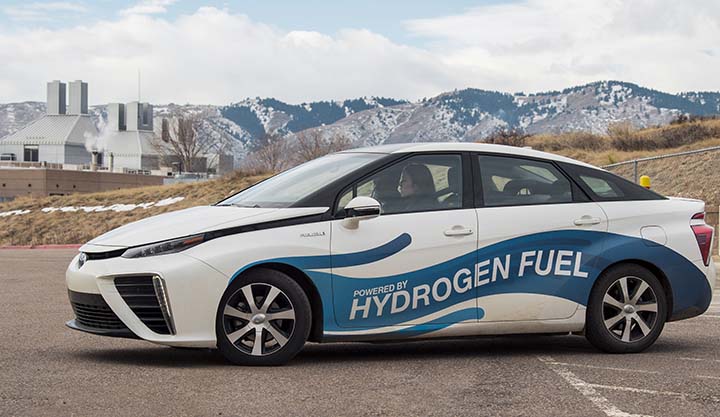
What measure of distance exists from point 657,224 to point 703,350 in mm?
1095

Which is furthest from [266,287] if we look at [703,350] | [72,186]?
[72,186]

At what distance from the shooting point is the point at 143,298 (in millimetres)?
7418

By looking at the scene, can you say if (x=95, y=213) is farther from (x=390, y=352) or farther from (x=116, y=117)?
(x=116, y=117)

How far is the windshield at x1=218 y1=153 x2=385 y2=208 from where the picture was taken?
26.6 ft

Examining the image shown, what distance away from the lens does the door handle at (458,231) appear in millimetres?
8078

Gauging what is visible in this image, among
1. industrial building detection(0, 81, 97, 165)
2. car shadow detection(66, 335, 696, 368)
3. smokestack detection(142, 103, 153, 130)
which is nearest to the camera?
car shadow detection(66, 335, 696, 368)

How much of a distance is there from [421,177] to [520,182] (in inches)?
33.1

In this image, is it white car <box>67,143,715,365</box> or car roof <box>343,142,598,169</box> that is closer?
white car <box>67,143,715,365</box>

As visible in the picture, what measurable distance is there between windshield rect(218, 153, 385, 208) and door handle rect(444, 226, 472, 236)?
79 cm

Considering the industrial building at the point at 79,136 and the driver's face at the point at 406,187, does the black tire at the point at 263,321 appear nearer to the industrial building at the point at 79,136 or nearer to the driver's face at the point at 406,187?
the driver's face at the point at 406,187

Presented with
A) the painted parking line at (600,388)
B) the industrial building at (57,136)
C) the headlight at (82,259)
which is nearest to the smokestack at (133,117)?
the industrial building at (57,136)

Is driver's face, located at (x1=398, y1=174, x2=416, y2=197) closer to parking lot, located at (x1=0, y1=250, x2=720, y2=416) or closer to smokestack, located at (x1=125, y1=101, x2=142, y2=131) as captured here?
parking lot, located at (x1=0, y1=250, x2=720, y2=416)

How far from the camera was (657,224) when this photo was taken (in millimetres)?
8703

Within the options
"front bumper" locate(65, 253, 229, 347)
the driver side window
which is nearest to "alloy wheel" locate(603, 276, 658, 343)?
the driver side window
